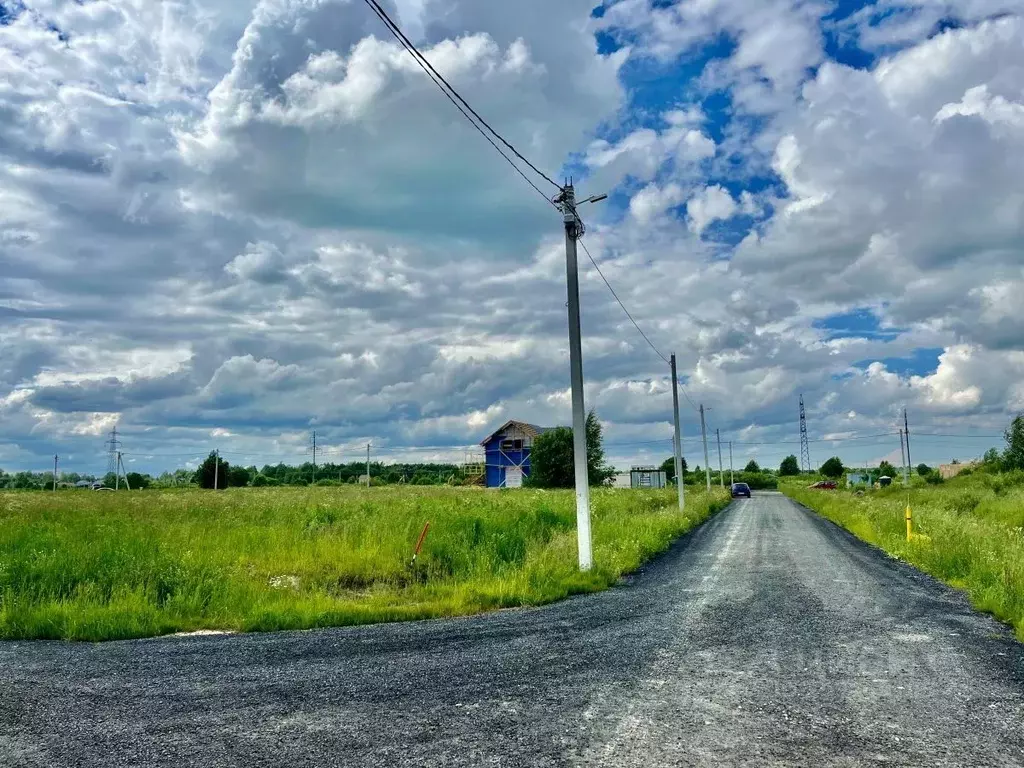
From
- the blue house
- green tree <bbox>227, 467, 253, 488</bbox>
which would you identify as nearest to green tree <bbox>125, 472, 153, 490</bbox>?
green tree <bbox>227, 467, 253, 488</bbox>

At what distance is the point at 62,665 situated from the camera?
25.5 ft

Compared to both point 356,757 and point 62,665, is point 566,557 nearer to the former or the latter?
point 62,665

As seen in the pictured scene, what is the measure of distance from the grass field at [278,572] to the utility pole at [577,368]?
33.8 inches

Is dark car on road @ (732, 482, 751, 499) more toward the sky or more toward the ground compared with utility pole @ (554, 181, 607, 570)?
more toward the ground

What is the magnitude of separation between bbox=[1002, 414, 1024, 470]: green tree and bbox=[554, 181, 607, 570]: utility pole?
63201 mm

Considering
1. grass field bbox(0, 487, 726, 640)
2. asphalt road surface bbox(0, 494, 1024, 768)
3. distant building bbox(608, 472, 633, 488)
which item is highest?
distant building bbox(608, 472, 633, 488)

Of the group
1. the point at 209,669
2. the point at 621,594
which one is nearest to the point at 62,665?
the point at 209,669

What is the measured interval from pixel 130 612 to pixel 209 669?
3.67 m

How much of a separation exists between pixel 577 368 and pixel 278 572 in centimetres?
723

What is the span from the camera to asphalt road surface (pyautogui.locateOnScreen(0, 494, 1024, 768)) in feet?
16.9

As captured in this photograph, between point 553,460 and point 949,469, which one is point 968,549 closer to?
point 553,460

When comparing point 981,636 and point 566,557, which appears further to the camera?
point 566,557

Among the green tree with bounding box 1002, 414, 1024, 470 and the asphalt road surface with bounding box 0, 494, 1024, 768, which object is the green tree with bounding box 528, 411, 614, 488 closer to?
the green tree with bounding box 1002, 414, 1024, 470

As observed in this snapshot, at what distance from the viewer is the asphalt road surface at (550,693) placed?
5.14 m
